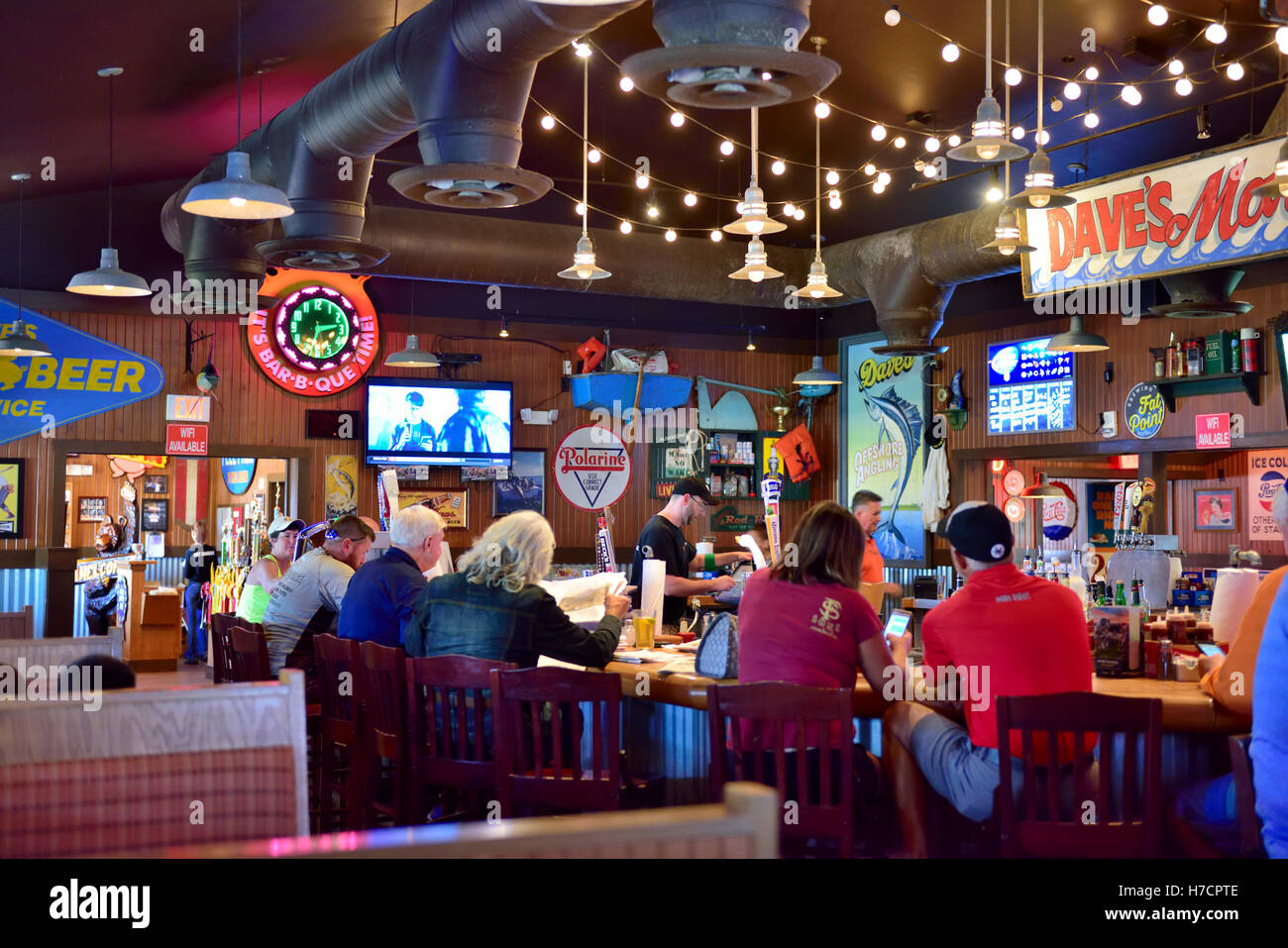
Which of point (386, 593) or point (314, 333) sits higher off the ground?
point (314, 333)

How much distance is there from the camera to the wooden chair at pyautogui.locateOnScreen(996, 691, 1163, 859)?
3180 millimetres

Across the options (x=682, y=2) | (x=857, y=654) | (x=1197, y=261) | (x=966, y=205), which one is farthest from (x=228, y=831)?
(x=966, y=205)

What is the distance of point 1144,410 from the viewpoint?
9531 millimetres

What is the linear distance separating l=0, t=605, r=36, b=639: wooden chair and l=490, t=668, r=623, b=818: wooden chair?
8.13 feet

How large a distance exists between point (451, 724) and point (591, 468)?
8113 mm

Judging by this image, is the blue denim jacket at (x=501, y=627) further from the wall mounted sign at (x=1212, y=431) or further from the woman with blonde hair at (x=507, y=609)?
the wall mounted sign at (x=1212, y=431)

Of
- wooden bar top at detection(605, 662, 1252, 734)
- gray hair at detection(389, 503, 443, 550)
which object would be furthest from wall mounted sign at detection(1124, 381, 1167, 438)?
gray hair at detection(389, 503, 443, 550)

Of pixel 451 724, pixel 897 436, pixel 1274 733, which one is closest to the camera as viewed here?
pixel 1274 733

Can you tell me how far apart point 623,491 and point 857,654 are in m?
8.64

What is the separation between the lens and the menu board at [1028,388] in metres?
10.2

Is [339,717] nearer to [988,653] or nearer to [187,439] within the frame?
[988,653]

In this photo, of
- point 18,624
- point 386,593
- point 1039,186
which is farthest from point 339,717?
point 1039,186

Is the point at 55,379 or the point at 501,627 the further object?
the point at 55,379
